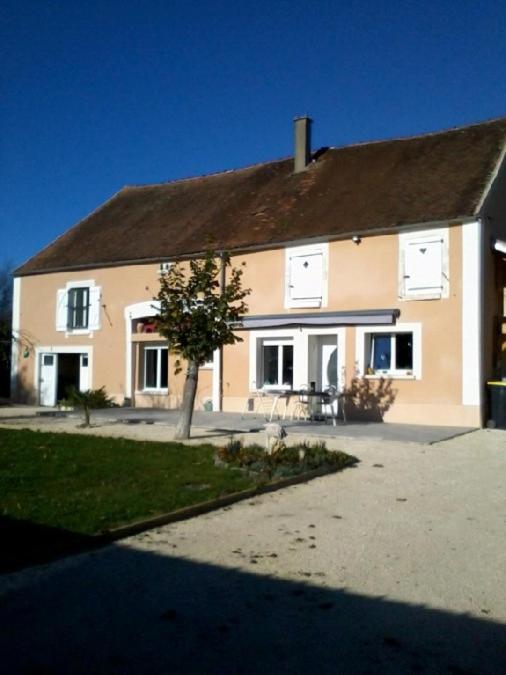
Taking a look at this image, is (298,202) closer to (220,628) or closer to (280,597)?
(280,597)

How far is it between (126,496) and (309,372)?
11.4 metres

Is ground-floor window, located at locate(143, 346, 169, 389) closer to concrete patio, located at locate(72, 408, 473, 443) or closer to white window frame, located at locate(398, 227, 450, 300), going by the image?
concrete patio, located at locate(72, 408, 473, 443)

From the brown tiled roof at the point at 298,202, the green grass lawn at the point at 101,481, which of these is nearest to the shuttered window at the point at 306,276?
the brown tiled roof at the point at 298,202

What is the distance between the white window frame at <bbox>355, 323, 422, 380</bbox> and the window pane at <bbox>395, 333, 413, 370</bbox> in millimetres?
129

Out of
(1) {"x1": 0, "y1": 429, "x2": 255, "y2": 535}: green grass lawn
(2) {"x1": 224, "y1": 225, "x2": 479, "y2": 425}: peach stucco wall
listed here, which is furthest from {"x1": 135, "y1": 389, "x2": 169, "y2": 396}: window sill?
(1) {"x1": 0, "y1": 429, "x2": 255, "y2": 535}: green grass lawn

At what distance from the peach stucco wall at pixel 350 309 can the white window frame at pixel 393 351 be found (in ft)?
0.39

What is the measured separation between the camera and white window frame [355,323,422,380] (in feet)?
55.0

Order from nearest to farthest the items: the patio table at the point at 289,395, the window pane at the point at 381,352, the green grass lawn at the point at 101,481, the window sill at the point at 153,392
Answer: the green grass lawn at the point at 101,481, the patio table at the point at 289,395, the window pane at the point at 381,352, the window sill at the point at 153,392

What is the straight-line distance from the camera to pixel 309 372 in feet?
61.2

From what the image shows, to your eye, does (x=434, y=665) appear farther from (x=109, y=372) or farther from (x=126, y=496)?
(x=109, y=372)

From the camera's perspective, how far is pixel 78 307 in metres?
24.1

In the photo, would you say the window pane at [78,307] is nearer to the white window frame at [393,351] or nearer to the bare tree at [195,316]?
the white window frame at [393,351]

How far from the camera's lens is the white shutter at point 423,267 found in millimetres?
16625

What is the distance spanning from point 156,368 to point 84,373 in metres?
2.98
